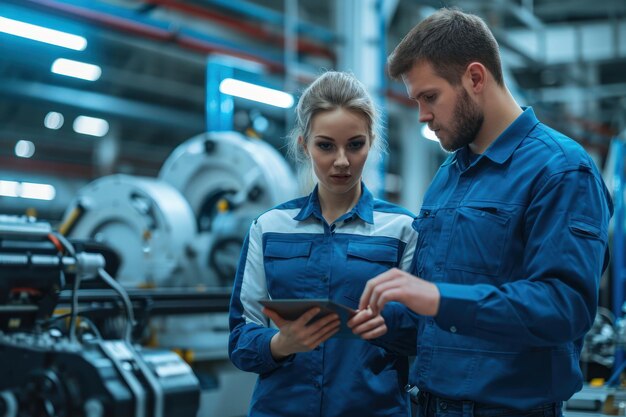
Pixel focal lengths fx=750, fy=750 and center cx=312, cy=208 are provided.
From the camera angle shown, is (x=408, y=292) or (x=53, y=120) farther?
(x=53, y=120)

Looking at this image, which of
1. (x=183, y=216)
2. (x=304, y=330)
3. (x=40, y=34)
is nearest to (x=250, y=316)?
(x=304, y=330)

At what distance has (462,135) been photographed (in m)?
1.57

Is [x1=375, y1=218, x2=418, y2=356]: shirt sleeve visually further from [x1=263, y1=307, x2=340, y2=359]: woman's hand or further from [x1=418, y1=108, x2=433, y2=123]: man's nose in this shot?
[x1=418, y1=108, x2=433, y2=123]: man's nose

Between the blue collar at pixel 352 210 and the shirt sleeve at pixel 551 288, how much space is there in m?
0.48

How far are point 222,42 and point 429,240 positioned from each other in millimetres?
6799

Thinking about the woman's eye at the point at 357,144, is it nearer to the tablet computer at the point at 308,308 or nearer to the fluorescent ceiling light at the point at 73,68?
the tablet computer at the point at 308,308

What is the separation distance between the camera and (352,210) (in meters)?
1.83

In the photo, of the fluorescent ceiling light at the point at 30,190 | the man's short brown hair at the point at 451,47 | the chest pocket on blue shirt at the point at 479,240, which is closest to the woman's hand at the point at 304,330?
the chest pocket on blue shirt at the point at 479,240

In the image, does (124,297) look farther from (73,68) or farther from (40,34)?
(73,68)

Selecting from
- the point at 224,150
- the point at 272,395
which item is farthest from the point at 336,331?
the point at 224,150

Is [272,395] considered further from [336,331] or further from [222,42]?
[222,42]

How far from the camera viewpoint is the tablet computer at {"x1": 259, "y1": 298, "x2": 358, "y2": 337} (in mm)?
1448

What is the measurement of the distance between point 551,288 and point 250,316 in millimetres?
749

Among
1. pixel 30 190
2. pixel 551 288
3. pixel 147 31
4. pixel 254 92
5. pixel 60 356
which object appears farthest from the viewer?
pixel 30 190
